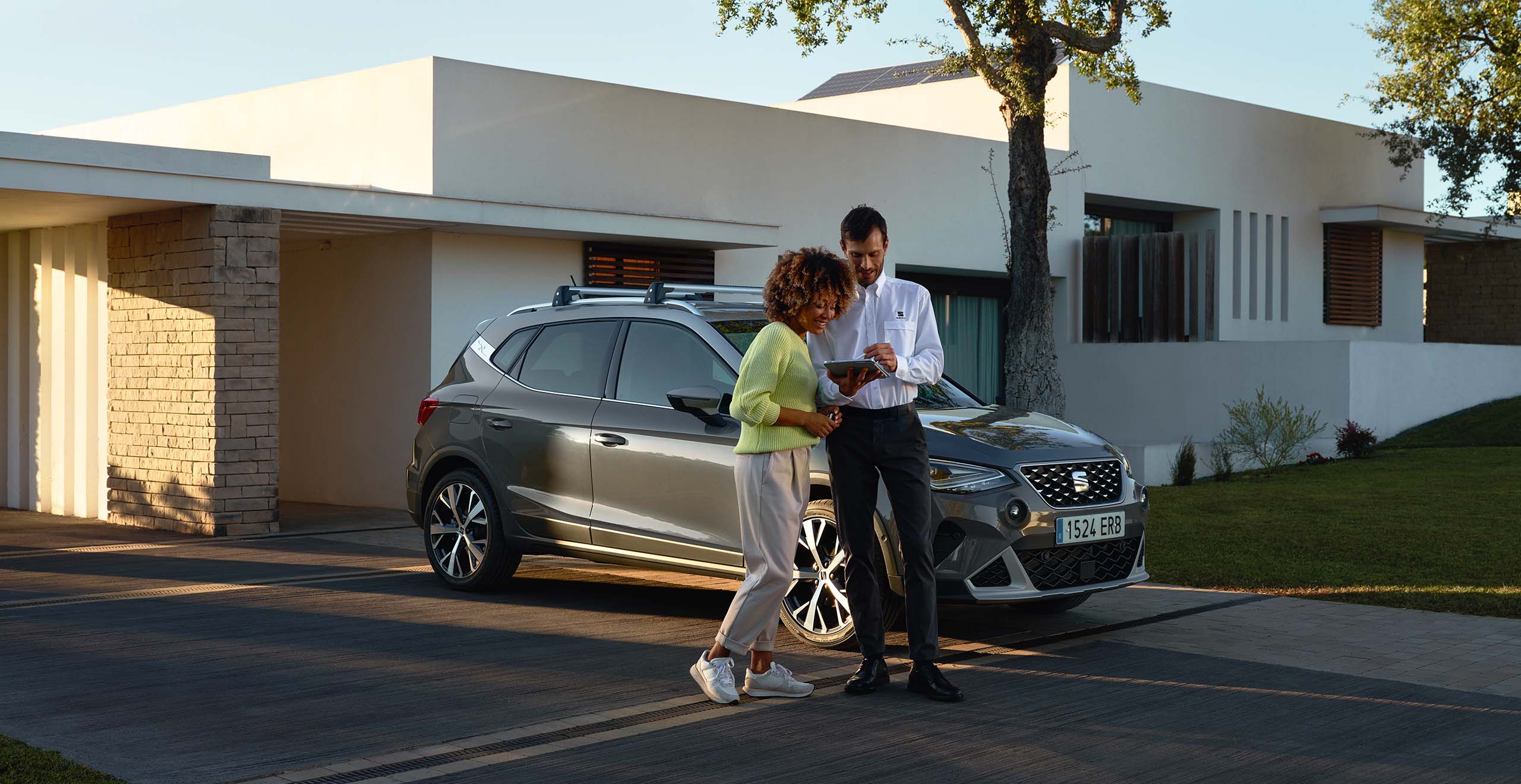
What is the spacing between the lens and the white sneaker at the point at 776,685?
6348mm

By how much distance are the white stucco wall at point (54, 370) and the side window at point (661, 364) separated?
8.11m

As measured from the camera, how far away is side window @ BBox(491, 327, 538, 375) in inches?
364

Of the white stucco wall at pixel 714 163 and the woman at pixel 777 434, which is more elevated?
the white stucco wall at pixel 714 163

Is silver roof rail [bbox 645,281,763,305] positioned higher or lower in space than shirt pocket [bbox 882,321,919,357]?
higher

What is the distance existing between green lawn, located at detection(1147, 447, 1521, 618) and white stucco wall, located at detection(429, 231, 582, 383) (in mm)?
6717

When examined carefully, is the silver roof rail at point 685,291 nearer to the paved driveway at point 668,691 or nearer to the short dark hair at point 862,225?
the paved driveway at point 668,691

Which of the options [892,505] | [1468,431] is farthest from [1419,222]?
[892,505]

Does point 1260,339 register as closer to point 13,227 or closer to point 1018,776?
point 13,227

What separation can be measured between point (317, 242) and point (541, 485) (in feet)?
27.7

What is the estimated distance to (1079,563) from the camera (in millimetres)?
7371

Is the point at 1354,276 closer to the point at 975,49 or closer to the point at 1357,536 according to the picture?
the point at 975,49

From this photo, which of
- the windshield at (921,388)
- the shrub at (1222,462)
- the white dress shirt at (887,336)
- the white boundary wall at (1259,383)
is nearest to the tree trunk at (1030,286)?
the shrub at (1222,462)

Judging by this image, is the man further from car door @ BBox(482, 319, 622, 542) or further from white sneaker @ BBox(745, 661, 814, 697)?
car door @ BBox(482, 319, 622, 542)

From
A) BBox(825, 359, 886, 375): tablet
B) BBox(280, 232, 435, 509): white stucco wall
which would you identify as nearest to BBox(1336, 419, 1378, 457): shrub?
BBox(280, 232, 435, 509): white stucco wall
